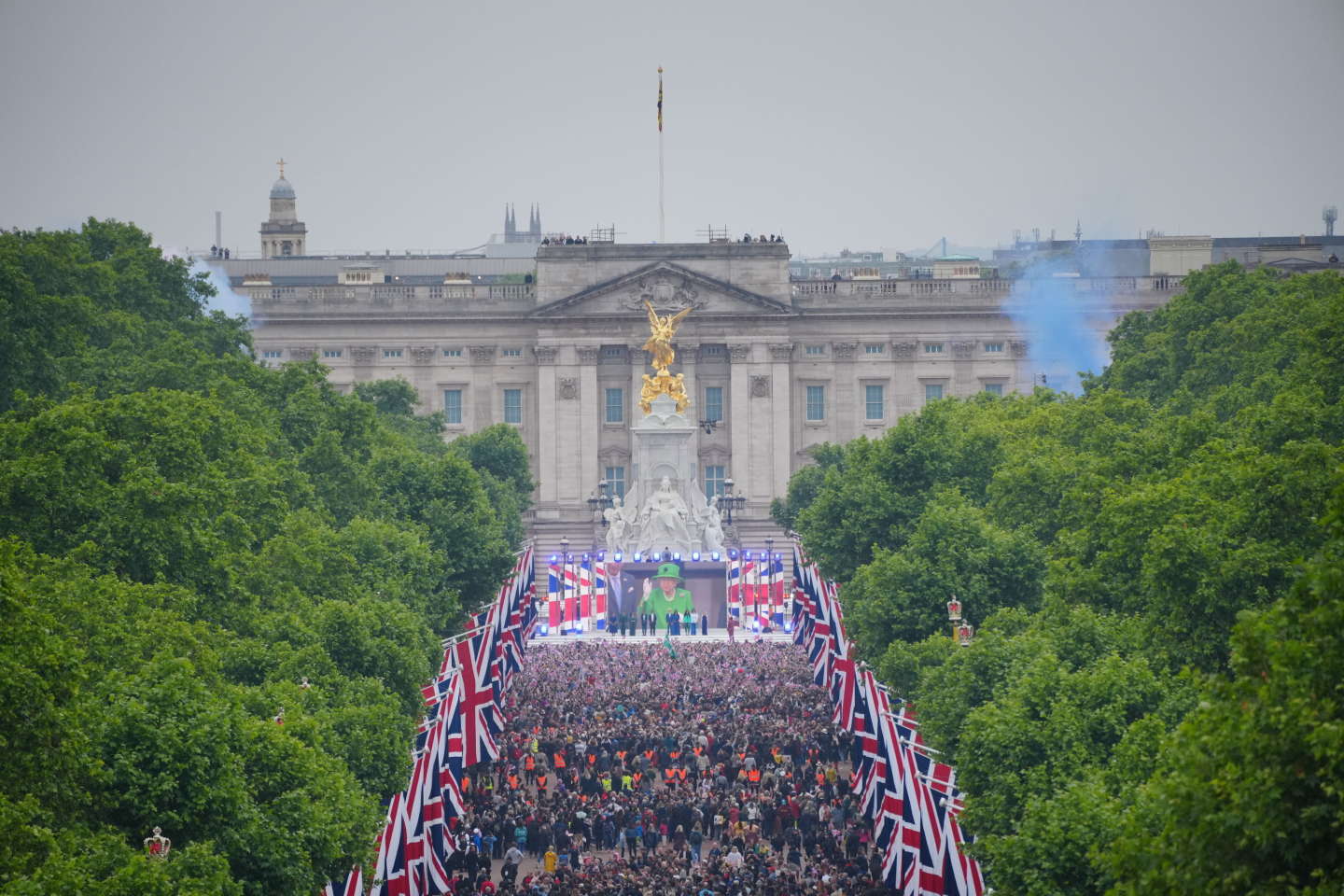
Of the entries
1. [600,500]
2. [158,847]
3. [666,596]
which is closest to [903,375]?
[600,500]

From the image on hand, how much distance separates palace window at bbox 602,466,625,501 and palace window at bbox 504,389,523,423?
23.2 ft

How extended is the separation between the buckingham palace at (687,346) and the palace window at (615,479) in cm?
9

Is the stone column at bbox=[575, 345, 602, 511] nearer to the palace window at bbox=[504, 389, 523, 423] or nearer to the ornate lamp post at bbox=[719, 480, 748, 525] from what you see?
the palace window at bbox=[504, 389, 523, 423]

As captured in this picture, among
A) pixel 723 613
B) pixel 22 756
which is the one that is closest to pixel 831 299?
pixel 723 613

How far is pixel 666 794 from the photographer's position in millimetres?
62562

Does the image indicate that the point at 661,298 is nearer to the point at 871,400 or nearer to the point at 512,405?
the point at 512,405

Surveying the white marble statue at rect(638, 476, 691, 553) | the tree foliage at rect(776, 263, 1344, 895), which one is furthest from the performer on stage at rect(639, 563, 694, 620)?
the tree foliage at rect(776, 263, 1344, 895)

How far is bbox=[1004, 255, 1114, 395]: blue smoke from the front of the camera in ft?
487

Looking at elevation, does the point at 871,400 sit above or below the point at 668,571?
above

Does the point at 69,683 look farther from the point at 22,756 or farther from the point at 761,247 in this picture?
the point at 761,247

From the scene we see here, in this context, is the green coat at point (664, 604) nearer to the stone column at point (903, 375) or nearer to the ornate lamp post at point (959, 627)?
the stone column at point (903, 375)

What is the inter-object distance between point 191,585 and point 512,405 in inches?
3719

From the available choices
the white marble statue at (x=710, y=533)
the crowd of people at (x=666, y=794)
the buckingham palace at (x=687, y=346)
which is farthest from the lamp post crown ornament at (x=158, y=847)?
the buckingham palace at (x=687, y=346)

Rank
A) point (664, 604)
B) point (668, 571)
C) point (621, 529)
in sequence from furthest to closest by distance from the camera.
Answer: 1. point (621, 529)
2. point (668, 571)
3. point (664, 604)
